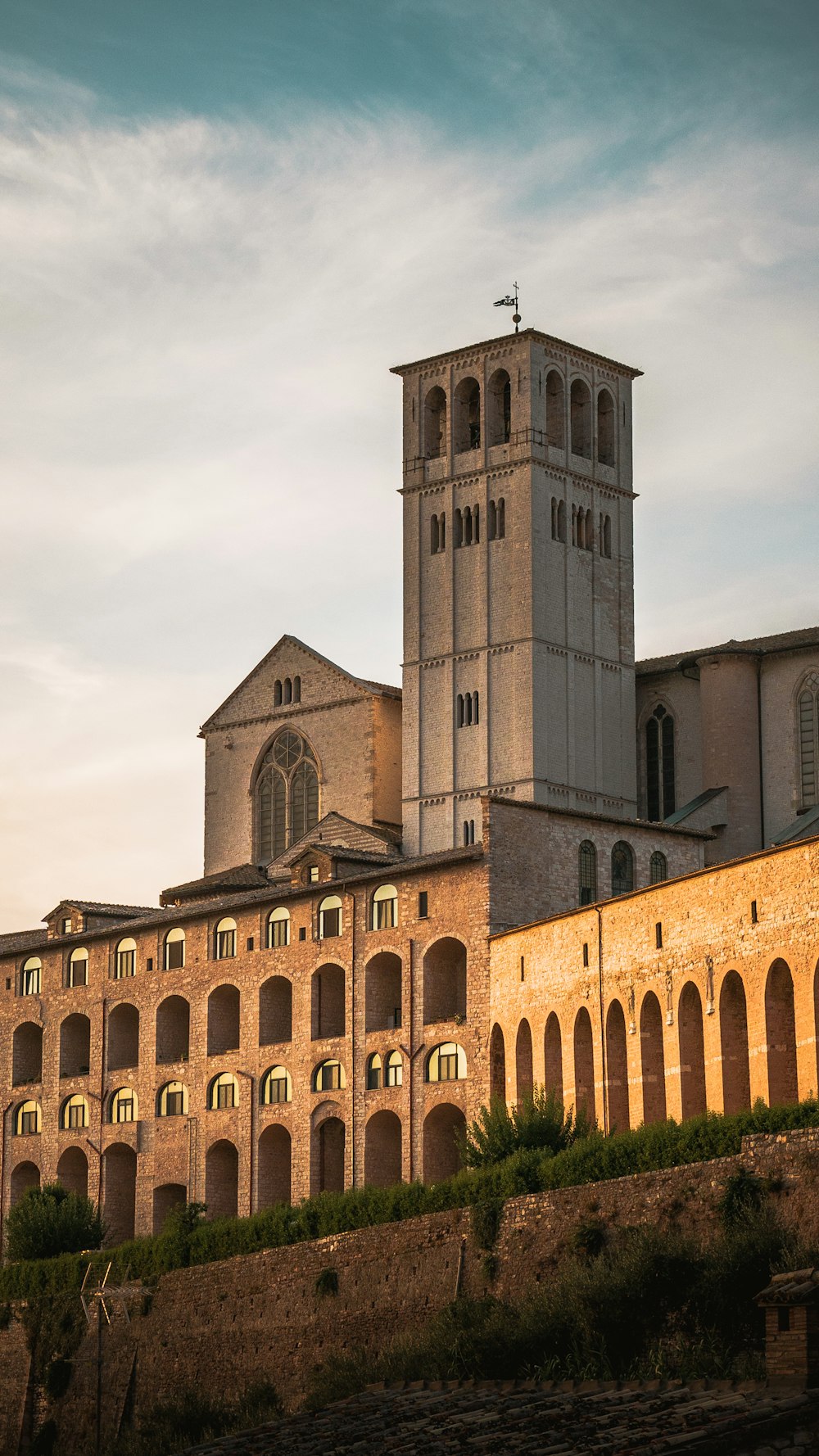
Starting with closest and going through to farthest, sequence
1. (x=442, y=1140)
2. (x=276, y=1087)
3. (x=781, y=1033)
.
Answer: (x=781, y=1033)
(x=442, y=1140)
(x=276, y=1087)

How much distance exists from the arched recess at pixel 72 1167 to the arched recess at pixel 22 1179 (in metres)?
1.35

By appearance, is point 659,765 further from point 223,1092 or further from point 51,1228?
point 51,1228

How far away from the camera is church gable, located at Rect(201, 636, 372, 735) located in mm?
81062

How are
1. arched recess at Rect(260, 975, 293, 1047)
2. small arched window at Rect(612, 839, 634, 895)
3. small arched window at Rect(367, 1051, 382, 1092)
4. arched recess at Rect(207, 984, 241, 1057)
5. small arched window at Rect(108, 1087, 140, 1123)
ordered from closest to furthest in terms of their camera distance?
small arched window at Rect(367, 1051, 382, 1092), small arched window at Rect(612, 839, 634, 895), arched recess at Rect(260, 975, 293, 1047), arched recess at Rect(207, 984, 241, 1057), small arched window at Rect(108, 1087, 140, 1123)

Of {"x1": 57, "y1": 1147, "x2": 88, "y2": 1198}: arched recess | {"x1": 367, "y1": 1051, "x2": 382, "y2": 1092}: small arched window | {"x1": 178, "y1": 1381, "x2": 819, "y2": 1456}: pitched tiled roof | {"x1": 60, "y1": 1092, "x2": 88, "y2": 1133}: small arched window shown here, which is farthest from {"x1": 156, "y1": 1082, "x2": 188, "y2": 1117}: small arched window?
{"x1": 178, "y1": 1381, "x2": 819, "y2": 1456}: pitched tiled roof

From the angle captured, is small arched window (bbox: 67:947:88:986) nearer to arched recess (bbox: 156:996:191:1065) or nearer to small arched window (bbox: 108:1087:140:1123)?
arched recess (bbox: 156:996:191:1065)

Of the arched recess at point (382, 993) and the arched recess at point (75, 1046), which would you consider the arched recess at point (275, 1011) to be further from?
the arched recess at point (75, 1046)

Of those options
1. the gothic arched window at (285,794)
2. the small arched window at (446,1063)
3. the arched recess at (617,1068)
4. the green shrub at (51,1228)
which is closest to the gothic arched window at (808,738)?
the gothic arched window at (285,794)

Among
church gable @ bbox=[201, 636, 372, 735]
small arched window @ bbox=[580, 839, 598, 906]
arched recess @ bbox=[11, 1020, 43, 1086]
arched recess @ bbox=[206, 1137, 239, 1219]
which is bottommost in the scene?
arched recess @ bbox=[206, 1137, 239, 1219]

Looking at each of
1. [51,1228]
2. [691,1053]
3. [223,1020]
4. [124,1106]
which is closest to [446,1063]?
[223,1020]

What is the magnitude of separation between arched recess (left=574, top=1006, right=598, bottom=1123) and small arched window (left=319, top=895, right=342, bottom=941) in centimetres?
1160

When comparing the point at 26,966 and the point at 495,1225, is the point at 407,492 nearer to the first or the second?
the point at 26,966

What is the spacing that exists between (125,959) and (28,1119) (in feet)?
20.3

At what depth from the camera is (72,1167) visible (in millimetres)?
69062
